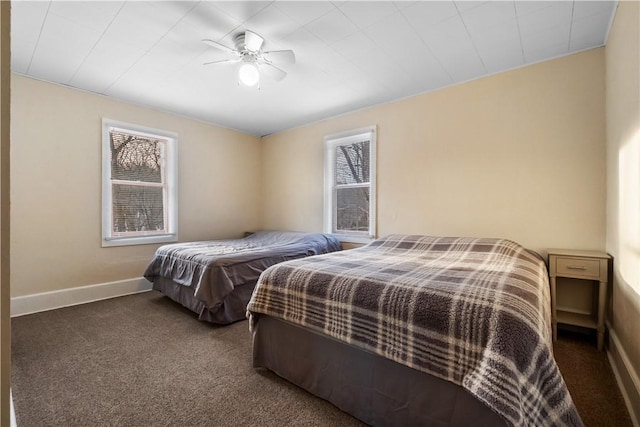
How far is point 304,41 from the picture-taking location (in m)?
2.23

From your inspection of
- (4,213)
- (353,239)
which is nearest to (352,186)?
(353,239)

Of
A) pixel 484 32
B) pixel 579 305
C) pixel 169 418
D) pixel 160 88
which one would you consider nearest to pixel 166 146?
pixel 160 88

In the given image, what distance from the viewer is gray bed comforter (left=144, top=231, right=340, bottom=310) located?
2518 mm

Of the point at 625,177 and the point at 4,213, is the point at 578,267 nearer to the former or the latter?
the point at 625,177

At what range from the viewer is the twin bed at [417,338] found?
98cm

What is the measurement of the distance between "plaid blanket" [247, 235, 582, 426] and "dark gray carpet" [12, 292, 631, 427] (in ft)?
1.38

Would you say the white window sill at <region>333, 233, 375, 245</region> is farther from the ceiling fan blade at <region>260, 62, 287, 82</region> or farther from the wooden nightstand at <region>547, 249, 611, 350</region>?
the ceiling fan blade at <region>260, 62, 287, 82</region>

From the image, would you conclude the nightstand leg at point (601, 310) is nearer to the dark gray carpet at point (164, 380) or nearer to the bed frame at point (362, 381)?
the dark gray carpet at point (164, 380)

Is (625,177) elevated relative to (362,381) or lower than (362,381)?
elevated

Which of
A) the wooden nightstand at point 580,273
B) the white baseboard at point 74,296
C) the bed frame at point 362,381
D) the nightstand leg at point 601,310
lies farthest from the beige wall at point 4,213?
the white baseboard at point 74,296

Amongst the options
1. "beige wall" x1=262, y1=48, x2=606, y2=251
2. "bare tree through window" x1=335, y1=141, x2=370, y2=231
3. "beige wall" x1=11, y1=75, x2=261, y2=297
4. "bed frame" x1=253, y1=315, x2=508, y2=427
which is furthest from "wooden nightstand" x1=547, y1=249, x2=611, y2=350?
"beige wall" x1=11, y1=75, x2=261, y2=297

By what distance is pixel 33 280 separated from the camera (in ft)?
9.23

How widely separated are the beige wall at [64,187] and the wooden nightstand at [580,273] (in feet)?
13.7

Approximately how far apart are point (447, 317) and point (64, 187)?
151 inches
